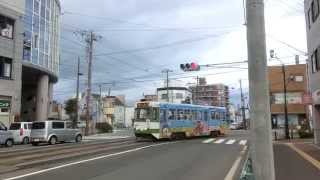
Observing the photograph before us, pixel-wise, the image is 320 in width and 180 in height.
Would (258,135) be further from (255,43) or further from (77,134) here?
(77,134)

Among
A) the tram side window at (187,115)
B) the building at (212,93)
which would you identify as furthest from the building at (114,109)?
the tram side window at (187,115)

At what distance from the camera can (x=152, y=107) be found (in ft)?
128

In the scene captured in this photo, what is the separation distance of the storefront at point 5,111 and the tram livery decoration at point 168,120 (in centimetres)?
1655

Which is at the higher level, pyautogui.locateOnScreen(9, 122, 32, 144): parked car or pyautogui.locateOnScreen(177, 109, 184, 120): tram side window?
pyautogui.locateOnScreen(177, 109, 184, 120): tram side window

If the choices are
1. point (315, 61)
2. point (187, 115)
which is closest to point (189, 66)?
point (187, 115)

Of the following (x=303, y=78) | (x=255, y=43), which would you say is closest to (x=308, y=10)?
(x=255, y=43)

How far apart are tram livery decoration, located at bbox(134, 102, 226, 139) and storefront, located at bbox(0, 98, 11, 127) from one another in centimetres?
1655

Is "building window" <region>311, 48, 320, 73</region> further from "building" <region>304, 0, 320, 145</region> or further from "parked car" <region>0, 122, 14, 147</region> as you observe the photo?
"parked car" <region>0, 122, 14, 147</region>

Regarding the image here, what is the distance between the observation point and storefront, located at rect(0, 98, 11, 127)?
49219 millimetres

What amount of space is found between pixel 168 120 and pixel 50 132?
30.8ft

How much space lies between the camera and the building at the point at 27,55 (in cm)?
5041

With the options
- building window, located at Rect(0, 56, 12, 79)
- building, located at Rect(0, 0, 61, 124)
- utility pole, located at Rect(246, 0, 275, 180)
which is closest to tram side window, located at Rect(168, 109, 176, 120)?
building, located at Rect(0, 0, 61, 124)

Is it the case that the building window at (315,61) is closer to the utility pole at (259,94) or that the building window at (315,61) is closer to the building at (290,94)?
the utility pole at (259,94)

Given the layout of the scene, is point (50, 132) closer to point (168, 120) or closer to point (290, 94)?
point (168, 120)
